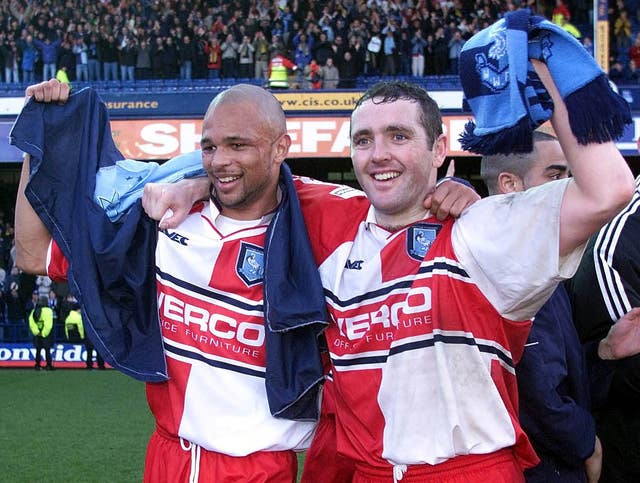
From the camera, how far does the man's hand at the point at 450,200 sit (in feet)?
8.64

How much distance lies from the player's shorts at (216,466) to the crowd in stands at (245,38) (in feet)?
54.4

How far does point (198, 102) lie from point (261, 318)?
50.5ft

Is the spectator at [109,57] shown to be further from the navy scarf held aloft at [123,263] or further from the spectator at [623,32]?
the navy scarf held aloft at [123,263]

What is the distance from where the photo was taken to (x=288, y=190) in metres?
3.08

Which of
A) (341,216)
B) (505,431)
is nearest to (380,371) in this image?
(505,431)

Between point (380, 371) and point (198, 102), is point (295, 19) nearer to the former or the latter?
point (198, 102)

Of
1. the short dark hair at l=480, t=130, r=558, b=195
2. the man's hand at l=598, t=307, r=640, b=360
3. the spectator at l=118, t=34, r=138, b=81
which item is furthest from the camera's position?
the spectator at l=118, t=34, r=138, b=81

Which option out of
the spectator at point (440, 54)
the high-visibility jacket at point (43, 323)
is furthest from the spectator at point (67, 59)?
the spectator at point (440, 54)

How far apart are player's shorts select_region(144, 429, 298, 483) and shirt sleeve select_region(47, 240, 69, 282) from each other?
2.29 feet

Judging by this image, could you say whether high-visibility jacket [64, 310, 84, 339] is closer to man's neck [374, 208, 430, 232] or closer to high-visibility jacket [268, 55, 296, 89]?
high-visibility jacket [268, 55, 296, 89]

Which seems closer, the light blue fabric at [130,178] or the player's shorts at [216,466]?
the player's shorts at [216,466]

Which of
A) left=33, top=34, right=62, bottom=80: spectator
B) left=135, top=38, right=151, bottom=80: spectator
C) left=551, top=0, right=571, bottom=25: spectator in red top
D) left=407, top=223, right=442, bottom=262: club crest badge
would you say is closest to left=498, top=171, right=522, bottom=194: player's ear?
left=407, top=223, right=442, bottom=262: club crest badge

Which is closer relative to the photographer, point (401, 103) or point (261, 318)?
point (401, 103)

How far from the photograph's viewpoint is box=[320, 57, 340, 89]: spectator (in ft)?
62.3
